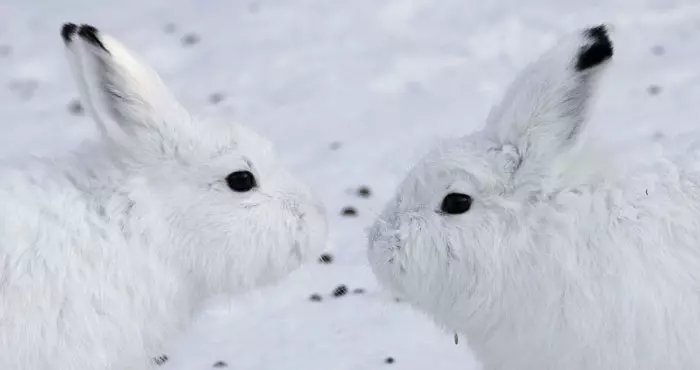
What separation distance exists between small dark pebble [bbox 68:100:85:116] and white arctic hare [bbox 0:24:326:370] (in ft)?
10.6

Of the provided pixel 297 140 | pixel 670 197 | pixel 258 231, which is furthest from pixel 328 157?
pixel 670 197

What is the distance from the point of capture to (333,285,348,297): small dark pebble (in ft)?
16.9

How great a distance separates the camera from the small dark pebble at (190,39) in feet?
24.9

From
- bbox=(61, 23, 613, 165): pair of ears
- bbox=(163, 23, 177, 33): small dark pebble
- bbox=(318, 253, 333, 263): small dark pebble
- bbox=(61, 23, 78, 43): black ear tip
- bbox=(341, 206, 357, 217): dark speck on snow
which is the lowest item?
bbox=(318, 253, 333, 263): small dark pebble

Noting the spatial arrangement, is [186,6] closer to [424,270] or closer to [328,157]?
[328,157]

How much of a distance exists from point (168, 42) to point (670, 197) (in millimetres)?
4863

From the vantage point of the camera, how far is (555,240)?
3.33 metres

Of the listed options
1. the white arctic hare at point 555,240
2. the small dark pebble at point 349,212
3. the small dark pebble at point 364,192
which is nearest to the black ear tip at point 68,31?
the white arctic hare at point 555,240

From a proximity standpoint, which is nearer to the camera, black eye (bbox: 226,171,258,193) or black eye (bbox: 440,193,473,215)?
black eye (bbox: 440,193,473,215)

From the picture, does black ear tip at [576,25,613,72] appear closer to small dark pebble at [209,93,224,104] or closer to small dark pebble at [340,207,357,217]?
small dark pebble at [340,207,357,217]

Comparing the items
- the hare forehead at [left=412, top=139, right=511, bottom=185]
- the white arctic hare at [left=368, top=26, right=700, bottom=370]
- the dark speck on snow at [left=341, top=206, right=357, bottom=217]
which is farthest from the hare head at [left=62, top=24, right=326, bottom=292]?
the dark speck on snow at [left=341, top=206, right=357, bottom=217]

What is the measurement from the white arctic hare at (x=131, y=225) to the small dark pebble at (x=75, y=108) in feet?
10.6

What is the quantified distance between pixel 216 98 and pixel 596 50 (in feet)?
13.6

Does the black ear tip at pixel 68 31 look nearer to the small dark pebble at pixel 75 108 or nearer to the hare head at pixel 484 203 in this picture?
the hare head at pixel 484 203
